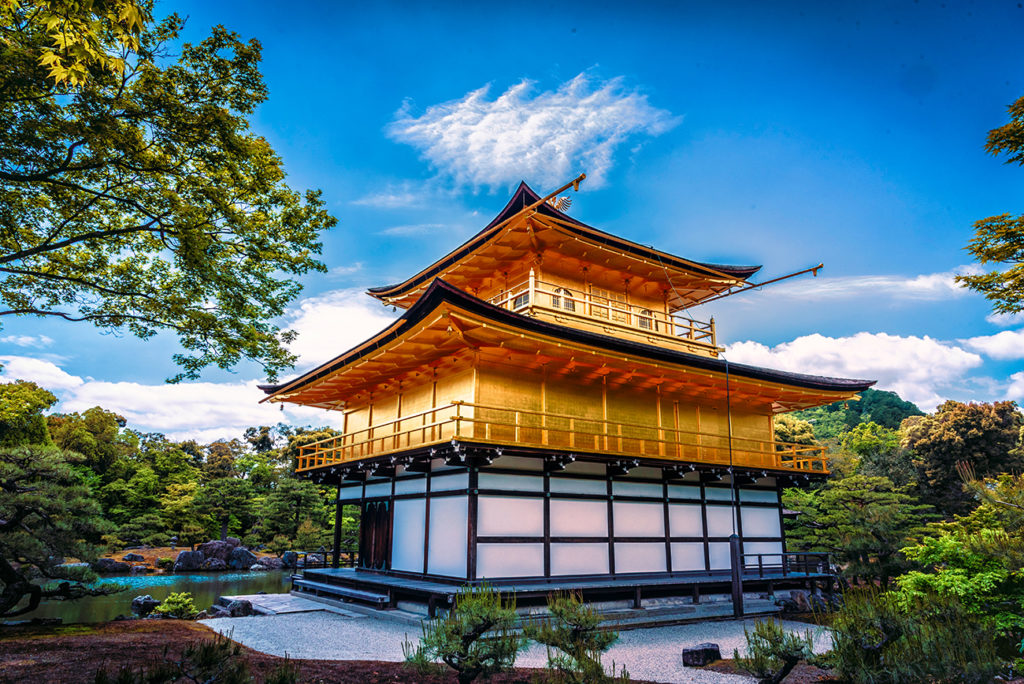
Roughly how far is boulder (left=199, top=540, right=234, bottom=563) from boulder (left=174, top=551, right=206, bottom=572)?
0.44 metres

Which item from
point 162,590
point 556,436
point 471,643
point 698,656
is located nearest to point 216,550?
point 162,590

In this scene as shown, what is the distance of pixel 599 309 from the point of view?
19891mm

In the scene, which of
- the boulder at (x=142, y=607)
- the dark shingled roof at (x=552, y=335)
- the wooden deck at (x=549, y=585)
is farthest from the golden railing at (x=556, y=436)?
the boulder at (x=142, y=607)

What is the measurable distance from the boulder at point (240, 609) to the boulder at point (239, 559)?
809 inches

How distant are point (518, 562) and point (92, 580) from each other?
367 inches

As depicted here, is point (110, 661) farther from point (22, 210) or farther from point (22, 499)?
point (22, 210)

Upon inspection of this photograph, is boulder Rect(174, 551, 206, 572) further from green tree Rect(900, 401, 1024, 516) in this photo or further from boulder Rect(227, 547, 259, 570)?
green tree Rect(900, 401, 1024, 516)

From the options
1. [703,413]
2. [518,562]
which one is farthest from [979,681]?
[703,413]

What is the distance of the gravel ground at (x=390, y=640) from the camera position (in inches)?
381

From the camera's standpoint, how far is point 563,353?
15.4 meters

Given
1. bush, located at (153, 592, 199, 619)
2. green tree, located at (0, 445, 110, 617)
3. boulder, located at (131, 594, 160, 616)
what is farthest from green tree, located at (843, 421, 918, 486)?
green tree, located at (0, 445, 110, 617)

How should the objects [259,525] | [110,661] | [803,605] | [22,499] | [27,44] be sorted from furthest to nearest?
[259,525], [803,605], [22,499], [110,661], [27,44]

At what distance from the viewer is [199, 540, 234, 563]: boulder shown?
32469 mm

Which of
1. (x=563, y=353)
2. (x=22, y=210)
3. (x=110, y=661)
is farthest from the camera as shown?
(x=563, y=353)
